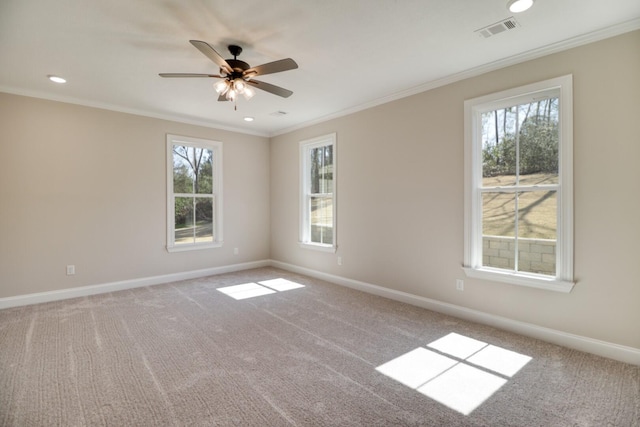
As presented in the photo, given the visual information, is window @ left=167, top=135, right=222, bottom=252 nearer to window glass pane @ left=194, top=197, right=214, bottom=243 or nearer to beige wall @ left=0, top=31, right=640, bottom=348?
window glass pane @ left=194, top=197, right=214, bottom=243

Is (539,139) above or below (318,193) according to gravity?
above

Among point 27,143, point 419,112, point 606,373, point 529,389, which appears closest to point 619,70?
point 419,112

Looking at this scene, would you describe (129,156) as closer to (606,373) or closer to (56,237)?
(56,237)

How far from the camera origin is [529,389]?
2121mm

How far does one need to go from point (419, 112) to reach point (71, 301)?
5.03 meters

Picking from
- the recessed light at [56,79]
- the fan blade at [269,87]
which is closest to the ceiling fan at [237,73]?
the fan blade at [269,87]

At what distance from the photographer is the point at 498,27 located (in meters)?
2.47

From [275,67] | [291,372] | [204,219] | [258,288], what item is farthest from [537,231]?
[204,219]

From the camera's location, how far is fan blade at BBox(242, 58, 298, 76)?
240 centimetres

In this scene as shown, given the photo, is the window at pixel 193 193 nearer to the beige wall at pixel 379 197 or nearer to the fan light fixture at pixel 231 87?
the beige wall at pixel 379 197

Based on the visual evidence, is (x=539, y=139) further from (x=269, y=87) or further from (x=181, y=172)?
(x=181, y=172)

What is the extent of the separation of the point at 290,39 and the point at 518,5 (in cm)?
173

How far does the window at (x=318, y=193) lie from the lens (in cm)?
502

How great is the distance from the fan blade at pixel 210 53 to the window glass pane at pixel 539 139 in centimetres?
285
